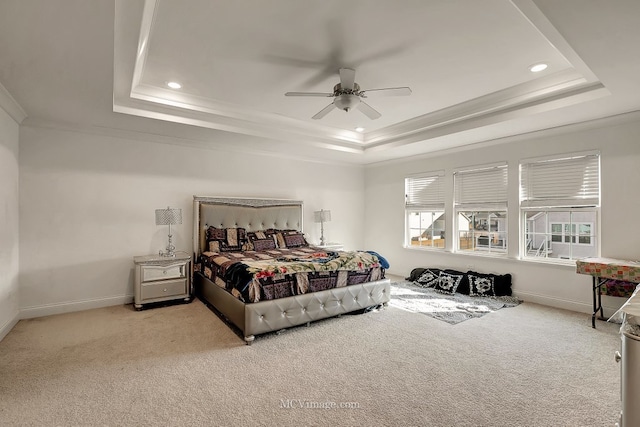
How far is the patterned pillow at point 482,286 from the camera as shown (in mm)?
4543

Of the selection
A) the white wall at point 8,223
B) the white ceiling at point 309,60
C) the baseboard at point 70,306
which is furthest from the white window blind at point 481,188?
the white wall at point 8,223

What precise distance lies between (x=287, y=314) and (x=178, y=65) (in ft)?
8.47

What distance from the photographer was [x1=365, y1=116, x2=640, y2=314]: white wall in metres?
3.60

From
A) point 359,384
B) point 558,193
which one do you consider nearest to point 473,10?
point 359,384

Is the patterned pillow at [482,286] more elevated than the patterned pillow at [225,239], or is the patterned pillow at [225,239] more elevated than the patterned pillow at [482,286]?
the patterned pillow at [225,239]

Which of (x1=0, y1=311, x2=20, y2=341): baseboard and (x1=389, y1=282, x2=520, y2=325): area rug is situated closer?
(x1=0, y1=311, x2=20, y2=341): baseboard

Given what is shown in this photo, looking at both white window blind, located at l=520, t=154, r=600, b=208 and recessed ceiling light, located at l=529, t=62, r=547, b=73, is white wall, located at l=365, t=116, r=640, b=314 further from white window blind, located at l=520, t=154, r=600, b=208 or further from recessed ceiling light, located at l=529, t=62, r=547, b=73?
recessed ceiling light, located at l=529, t=62, r=547, b=73

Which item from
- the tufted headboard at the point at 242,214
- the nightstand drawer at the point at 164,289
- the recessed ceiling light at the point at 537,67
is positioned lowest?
the nightstand drawer at the point at 164,289

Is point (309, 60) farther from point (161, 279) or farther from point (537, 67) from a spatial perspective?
point (161, 279)

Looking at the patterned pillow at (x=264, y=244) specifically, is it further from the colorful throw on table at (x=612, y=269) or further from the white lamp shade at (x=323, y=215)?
the colorful throw on table at (x=612, y=269)

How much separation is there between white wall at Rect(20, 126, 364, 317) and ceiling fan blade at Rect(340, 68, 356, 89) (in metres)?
2.77

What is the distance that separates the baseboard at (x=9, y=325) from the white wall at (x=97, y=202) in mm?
130

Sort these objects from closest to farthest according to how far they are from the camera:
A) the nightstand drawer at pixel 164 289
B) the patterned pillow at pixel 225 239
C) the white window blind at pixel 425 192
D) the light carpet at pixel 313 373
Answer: the light carpet at pixel 313 373 < the nightstand drawer at pixel 164 289 < the patterned pillow at pixel 225 239 < the white window blind at pixel 425 192

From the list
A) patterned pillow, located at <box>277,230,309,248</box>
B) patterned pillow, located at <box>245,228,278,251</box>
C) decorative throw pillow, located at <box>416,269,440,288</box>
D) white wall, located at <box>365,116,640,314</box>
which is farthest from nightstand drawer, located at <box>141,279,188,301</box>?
white wall, located at <box>365,116,640,314</box>
